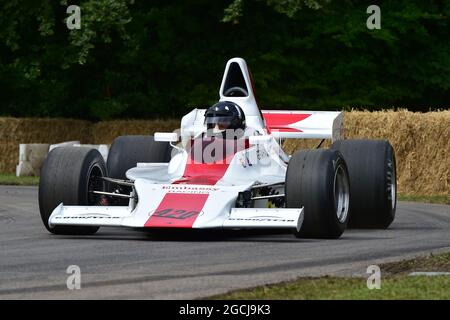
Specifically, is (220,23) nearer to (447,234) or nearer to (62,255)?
(447,234)

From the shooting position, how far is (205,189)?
571 inches

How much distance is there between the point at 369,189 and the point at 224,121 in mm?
2042

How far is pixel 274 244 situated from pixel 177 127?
22725 millimetres

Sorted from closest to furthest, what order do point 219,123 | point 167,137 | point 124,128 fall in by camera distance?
1. point 219,123
2. point 167,137
3. point 124,128

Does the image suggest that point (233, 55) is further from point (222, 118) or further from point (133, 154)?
point (222, 118)

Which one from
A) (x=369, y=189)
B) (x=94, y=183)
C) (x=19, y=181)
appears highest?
(x=94, y=183)

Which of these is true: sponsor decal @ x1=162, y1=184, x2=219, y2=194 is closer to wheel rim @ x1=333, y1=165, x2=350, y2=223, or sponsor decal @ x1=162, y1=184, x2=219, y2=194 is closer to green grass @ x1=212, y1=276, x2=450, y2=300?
wheel rim @ x1=333, y1=165, x2=350, y2=223

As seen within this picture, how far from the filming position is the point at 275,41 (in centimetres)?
3728

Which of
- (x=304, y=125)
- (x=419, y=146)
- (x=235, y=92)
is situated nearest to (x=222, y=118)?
(x=235, y=92)

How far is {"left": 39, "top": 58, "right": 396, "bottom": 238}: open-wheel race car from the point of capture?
14250 mm

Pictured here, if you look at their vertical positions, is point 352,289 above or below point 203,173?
below

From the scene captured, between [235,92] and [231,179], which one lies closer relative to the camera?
[231,179]

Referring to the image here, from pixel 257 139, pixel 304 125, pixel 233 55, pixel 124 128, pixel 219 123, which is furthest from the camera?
pixel 124 128
